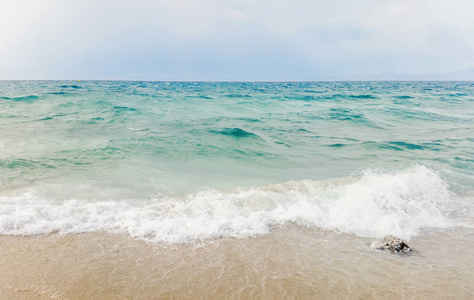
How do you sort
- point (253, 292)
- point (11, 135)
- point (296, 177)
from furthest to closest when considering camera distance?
point (11, 135)
point (296, 177)
point (253, 292)

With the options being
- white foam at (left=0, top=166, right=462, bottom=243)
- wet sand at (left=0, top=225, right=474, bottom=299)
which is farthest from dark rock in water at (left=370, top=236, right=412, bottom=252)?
white foam at (left=0, top=166, right=462, bottom=243)

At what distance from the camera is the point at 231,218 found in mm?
6238

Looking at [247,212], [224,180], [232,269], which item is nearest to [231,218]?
[247,212]

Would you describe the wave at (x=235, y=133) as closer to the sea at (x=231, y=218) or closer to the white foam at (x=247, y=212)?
the sea at (x=231, y=218)

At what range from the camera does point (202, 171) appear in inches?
390

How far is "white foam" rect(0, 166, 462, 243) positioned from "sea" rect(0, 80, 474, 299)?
3 centimetres

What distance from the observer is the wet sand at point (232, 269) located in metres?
3.94

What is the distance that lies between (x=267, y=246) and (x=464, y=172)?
8.54 metres

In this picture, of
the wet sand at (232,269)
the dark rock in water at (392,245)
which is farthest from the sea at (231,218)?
the dark rock in water at (392,245)

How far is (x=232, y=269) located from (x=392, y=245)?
2755 millimetres

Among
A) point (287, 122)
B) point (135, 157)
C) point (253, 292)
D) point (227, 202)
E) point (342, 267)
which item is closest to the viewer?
point (253, 292)

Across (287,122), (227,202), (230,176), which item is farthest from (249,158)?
(287,122)

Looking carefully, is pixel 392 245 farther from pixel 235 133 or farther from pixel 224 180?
pixel 235 133

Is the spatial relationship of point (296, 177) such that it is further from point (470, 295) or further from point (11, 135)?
point (11, 135)
